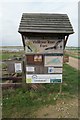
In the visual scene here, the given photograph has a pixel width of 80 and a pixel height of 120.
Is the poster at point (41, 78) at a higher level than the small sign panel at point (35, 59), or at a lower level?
lower

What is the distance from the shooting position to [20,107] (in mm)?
8078

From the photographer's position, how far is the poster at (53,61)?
9.36 meters

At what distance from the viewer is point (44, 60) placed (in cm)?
939

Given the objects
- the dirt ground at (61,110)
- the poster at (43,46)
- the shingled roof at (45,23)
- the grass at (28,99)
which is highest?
the shingled roof at (45,23)

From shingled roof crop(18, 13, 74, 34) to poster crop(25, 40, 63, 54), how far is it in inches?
20.2

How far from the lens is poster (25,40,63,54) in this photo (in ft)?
30.3

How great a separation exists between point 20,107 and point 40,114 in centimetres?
82

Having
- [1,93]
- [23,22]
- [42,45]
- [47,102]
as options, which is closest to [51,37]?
[42,45]

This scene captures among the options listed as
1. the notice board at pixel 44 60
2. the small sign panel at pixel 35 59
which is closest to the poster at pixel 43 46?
the notice board at pixel 44 60

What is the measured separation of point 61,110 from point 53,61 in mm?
2081

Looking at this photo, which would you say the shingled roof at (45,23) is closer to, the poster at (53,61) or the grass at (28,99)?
the poster at (53,61)

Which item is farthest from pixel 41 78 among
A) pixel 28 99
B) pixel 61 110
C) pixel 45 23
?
pixel 45 23

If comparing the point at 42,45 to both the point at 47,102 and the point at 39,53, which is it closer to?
the point at 39,53

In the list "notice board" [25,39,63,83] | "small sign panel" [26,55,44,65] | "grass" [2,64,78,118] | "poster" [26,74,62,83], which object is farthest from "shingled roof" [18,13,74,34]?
"grass" [2,64,78,118]
